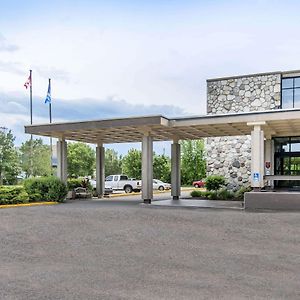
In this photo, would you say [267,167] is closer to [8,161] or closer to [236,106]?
[236,106]

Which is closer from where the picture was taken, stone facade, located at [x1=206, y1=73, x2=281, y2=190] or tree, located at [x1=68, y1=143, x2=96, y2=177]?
stone facade, located at [x1=206, y1=73, x2=281, y2=190]

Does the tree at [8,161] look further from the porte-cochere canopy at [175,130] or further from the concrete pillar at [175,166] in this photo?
the concrete pillar at [175,166]

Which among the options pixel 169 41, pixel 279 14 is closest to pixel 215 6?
pixel 279 14

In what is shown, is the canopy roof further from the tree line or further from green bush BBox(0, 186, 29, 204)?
the tree line

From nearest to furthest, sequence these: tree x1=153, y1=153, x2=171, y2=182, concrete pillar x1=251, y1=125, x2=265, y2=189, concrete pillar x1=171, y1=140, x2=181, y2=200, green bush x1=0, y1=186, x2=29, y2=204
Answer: concrete pillar x1=251, y1=125, x2=265, y2=189 < green bush x1=0, y1=186, x2=29, y2=204 < concrete pillar x1=171, y1=140, x2=181, y2=200 < tree x1=153, y1=153, x2=171, y2=182

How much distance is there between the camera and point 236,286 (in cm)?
597

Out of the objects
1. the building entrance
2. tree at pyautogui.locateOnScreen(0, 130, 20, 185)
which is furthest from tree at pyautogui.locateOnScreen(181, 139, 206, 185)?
the building entrance

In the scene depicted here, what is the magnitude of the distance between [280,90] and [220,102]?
4.31 meters

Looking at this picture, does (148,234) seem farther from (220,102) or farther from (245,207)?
(220,102)

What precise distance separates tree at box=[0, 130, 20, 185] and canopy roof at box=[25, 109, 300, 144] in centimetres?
2584

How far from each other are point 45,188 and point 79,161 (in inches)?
1554

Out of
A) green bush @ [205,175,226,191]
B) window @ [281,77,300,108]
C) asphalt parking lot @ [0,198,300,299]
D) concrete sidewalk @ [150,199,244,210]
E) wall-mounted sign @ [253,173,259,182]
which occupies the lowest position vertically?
concrete sidewalk @ [150,199,244,210]

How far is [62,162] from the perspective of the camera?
77.8 feet

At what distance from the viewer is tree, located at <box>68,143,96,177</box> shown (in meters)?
61.3
